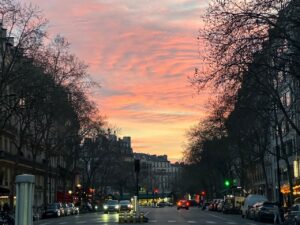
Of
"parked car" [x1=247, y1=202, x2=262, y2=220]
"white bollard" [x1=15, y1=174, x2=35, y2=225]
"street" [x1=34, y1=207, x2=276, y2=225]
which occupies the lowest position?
"street" [x1=34, y1=207, x2=276, y2=225]

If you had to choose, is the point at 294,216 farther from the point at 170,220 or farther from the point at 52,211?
the point at 52,211

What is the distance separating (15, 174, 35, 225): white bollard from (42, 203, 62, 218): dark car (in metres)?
58.4

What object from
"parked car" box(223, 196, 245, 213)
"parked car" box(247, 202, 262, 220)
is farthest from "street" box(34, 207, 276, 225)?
"parked car" box(223, 196, 245, 213)

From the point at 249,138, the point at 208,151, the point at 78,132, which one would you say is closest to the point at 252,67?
the point at 249,138

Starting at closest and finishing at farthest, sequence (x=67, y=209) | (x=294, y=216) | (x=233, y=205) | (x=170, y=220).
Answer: (x=294, y=216), (x=170, y=220), (x=233, y=205), (x=67, y=209)

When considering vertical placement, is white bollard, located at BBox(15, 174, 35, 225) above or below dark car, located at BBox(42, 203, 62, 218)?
above

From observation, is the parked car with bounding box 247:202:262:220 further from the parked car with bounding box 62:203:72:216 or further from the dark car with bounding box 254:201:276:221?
the parked car with bounding box 62:203:72:216

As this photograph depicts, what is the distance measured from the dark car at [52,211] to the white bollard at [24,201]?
5838cm

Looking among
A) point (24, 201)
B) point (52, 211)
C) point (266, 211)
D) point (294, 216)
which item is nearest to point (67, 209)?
point (52, 211)

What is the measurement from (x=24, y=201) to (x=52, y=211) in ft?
194

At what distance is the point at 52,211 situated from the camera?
212 feet

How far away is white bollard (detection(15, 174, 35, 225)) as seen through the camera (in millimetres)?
6984

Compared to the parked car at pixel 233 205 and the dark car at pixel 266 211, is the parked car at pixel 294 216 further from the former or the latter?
the parked car at pixel 233 205

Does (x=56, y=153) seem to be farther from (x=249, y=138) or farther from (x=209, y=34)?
(x=209, y=34)
